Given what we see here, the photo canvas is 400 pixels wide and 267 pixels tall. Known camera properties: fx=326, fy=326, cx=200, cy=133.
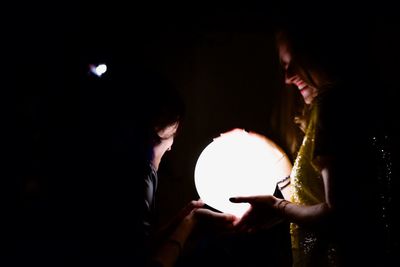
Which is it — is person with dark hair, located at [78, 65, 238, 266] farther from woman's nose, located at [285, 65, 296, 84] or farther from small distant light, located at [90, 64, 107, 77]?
woman's nose, located at [285, 65, 296, 84]

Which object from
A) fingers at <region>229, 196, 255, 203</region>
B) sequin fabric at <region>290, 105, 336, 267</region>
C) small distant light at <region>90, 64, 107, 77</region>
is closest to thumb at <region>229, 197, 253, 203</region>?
fingers at <region>229, 196, 255, 203</region>

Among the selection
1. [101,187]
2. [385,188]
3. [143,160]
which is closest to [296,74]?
[385,188]

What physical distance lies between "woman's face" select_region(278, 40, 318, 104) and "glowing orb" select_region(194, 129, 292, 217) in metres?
0.27

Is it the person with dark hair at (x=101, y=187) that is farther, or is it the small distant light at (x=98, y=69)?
the small distant light at (x=98, y=69)

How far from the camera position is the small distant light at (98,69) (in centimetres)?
228

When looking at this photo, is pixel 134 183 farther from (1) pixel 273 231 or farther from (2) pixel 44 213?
(1) pixel 273 231

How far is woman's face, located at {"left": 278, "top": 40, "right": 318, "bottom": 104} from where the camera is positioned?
1393 millimetres

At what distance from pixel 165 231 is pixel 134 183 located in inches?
19.4

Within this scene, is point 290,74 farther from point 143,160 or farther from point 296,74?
point 143,160

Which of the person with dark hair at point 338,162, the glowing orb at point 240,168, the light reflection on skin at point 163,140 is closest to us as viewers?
the person with dark hair at point 338,162

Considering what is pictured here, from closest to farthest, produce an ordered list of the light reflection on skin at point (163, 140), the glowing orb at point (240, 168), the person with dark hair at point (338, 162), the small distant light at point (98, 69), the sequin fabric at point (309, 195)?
the person with dark hair at point (338, 162) → the sequin fabric at point (309, 195) → the glowing orb at point (240, 168) → the light reflection on skin at point (163, 140) → the small distant light at point (98, 69)

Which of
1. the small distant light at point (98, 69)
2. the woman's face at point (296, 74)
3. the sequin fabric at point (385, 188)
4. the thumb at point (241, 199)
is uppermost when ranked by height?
the small distant light at point (98, 69)

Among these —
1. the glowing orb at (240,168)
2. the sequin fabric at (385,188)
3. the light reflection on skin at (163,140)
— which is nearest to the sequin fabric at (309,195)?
the glowing orb at (240,168)

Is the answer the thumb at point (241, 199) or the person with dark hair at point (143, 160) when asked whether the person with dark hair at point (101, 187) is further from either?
the thumb at point (241, 199)
